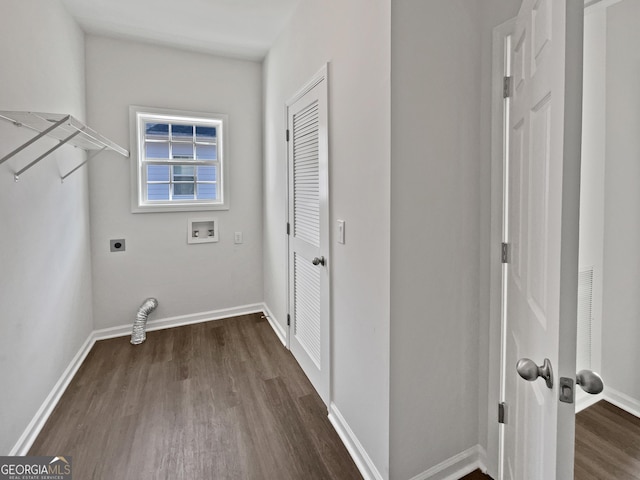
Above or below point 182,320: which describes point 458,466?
below

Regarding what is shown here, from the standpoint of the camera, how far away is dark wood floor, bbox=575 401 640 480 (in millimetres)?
1139

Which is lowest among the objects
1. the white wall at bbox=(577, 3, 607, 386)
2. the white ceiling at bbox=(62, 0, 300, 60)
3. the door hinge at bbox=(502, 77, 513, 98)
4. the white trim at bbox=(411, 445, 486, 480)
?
the white trim at bbox=(411, 445, 486, 480)

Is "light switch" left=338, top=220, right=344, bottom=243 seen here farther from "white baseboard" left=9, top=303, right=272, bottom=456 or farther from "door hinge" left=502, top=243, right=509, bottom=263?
"white baseboard" left=9, top=303, right=272, bottom=456

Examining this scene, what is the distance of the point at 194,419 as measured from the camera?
2.02 metres

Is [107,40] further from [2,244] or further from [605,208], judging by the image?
[605,208]

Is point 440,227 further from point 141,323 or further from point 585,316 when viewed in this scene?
point 141,323

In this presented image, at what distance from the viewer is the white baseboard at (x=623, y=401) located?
1.20 m

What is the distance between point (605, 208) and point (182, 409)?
8.13ft

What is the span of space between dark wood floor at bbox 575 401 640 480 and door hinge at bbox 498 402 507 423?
0.28m

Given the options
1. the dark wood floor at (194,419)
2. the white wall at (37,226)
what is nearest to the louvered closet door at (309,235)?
the dark wood floor at (194,419)

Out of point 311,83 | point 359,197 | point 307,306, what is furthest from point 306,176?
point 307,306
